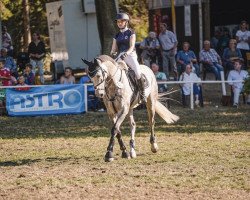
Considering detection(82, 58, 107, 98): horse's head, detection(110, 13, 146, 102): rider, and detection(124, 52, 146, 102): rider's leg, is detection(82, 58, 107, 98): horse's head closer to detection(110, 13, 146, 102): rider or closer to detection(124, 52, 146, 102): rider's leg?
detection(110, 13, 146, 102): rider

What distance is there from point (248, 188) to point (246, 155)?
3.34 meters

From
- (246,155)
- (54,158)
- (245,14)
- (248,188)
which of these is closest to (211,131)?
(246,155)

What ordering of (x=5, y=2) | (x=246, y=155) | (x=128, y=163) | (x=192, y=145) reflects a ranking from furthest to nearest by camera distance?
(x=5, y=2)
(x=192, y=145)
(x=246, y=155)
(x=128, y=163)

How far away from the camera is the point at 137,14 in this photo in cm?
4316

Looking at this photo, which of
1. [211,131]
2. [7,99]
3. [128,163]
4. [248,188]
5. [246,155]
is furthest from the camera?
[7,99]

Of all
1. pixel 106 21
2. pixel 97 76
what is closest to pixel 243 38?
pixel 106 21

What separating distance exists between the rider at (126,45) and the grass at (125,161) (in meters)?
1.62

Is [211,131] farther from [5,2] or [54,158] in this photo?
[5,2]

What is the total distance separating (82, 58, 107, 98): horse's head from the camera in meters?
11.9

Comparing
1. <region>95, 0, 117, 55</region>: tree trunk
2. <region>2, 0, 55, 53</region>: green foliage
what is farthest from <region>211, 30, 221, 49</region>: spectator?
<region>2, 0, 55, 53</region>: green foliage

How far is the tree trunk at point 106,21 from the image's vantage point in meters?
23.3

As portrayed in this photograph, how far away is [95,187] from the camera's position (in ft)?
33.4

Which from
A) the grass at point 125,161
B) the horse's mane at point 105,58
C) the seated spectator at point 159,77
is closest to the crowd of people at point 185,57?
the seated spectator at point 159,77

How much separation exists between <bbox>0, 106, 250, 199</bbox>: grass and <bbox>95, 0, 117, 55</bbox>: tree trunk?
365cm
